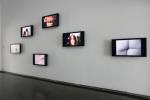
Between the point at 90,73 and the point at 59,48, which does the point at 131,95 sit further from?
the point at 59,48

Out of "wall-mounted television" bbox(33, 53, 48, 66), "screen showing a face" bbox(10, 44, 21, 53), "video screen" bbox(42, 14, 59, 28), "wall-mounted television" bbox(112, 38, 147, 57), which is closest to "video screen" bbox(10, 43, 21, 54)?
"screen showing a face" bbox(10, 44, 21, 53)

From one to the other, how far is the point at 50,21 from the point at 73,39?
0.87m

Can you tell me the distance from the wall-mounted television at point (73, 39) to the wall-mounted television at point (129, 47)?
2.40 ft

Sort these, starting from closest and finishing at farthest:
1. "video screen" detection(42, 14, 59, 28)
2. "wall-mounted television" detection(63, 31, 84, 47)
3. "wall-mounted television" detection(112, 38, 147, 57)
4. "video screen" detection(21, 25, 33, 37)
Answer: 1. "wall-mounted television" detection(112, 38, 147, 57)
2. "wall-mounted television" detection(63, 31, 84, 47)
3. "video screen" detection(42, 14, 59, 28)
4. "video screen" detection(21, 25, 33, 37)

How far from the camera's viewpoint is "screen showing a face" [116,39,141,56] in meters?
3.00

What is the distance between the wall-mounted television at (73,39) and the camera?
3711 mm

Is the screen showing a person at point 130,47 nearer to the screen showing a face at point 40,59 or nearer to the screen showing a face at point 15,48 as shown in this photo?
the screen showing a face at point 40,59

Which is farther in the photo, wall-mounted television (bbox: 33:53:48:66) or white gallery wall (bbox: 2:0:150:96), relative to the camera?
wall-mounted television (bbox: 33:53:48:66)

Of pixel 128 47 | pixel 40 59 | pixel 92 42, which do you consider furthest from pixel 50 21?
pixel 128 47

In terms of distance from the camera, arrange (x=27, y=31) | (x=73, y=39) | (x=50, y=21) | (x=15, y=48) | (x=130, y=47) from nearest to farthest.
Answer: (x=130, y=47), (x=73, y=39), (x=50, y=21), (x=27, y=31), (x=15, y=48)

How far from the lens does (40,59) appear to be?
15.3 feet

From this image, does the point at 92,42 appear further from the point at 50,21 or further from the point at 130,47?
the point at 50,21

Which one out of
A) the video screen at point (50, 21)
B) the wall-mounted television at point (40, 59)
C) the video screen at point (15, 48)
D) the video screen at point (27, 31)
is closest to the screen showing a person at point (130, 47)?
the video screen at point (50, 21)

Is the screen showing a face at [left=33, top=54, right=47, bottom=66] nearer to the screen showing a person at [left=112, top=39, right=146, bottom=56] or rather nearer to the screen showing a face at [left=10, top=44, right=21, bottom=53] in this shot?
the screen showing a face at [left=10, top=44, right=21, bottom=53]
